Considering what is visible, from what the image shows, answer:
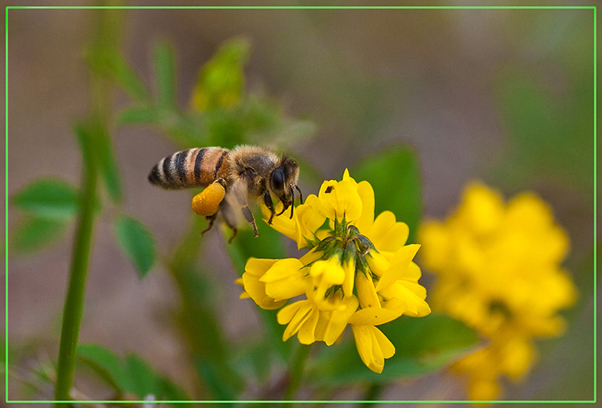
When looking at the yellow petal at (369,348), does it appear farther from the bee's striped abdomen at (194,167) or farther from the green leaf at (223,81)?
the green leaf at (223,81)

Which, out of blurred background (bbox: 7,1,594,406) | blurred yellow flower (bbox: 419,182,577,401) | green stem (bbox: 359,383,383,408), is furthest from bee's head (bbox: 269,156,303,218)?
blurred background (bbox: 7,1,594,406)

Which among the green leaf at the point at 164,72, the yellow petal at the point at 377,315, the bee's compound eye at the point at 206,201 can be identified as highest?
the green leaf at the point at 164,72

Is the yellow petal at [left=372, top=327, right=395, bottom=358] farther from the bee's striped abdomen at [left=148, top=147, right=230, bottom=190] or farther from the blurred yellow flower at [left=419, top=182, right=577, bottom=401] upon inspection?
the blurred yellow flower at [left=419, top=182, right=577, bottom=401]

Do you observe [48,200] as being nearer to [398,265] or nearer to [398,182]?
[398,182]

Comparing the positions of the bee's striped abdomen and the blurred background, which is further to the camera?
the blurred background

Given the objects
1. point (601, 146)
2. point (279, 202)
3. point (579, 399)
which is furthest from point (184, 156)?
point (601, 146)

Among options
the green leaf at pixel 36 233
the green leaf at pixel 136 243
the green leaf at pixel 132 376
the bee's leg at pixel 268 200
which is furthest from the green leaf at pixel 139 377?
the green leaf at pixel 36 233
